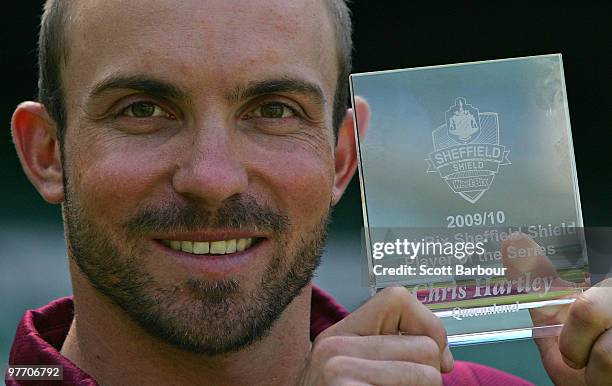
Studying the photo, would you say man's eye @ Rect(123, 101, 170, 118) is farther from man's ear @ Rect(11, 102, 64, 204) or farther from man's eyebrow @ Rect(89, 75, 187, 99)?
man's ear @ Rect(11, 102, 64, 204)

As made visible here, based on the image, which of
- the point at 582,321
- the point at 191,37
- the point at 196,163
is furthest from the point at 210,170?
the point at 582,321

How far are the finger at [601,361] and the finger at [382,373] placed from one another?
1.14 ft

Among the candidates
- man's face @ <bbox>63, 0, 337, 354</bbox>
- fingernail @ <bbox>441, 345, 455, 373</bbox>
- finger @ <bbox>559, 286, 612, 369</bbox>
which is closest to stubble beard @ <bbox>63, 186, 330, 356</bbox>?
man's face @ <bbox>63, 0, 337, 354</bbox>

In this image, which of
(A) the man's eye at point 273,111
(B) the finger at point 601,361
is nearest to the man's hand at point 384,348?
(B) the finger at point 601,361

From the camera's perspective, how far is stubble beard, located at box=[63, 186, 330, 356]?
1.75 meters

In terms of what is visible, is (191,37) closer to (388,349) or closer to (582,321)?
(388,349)

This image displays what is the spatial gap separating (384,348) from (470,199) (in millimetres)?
349

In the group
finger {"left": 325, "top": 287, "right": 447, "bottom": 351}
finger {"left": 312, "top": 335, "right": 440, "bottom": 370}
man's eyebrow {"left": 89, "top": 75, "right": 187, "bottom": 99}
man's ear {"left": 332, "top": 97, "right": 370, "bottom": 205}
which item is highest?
man's eyebrow {"left": 89, "top": 75, "right": 187, "bottom": 99}

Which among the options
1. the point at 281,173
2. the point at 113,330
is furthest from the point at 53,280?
the point at 281,173

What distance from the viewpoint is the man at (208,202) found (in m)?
1.71

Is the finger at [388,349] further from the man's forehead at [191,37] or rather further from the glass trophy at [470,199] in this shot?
the man's forehead at [191,37]

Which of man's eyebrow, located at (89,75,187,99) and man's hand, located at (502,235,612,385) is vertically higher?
man's eyebrow, located at (89,75,187,99)

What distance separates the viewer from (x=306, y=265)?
192cm

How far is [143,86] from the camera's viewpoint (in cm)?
177
